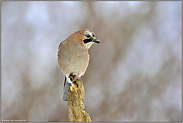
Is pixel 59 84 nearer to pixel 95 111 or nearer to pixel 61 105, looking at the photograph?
pixel 61 105

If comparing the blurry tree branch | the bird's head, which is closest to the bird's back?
the bird's head

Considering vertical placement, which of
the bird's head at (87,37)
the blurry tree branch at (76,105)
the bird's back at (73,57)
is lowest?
the blurry tree branch at (76,105)

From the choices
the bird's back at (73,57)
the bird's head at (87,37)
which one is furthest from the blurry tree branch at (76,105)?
the bird's head at (87,37)

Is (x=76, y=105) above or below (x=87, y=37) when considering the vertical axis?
below

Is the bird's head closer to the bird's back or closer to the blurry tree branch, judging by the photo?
the bird's back

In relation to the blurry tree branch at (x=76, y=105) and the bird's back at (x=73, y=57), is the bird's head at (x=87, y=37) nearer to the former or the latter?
the bird's back at (x=73, y=57)

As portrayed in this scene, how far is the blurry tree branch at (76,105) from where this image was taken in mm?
2260

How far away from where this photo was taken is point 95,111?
4484 millimetres

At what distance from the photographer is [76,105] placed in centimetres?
232

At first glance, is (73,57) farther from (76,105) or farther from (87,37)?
A: (76,105)

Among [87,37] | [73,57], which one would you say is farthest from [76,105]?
[87,37]

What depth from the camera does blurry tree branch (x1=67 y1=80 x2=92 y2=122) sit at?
2.26 metres

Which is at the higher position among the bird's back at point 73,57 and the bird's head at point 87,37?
the bird's head at point 87,37

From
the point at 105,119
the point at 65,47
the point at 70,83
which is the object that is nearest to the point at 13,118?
the point at 105,119
